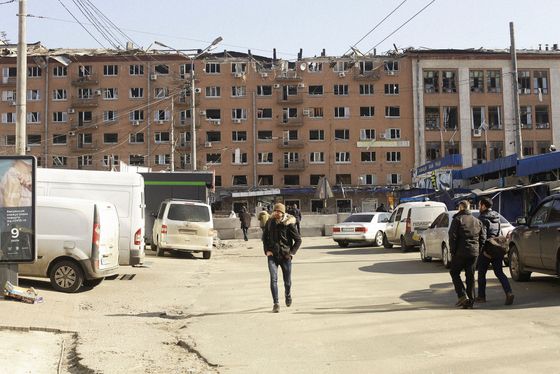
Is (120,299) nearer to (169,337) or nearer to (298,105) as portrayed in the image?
(169,337)

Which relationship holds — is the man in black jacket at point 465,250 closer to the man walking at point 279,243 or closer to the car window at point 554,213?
the car window at point 554,213


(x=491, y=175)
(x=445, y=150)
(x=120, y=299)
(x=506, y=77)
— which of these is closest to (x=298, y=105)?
(x=445, y=150)

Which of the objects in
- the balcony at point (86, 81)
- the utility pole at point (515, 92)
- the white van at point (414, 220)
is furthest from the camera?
the balcony at point (86, 81)

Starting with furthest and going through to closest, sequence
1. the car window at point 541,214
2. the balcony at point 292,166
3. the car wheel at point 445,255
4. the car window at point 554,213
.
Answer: the balcony at point 292,166, the car wheel at point 445,255, the car window at point 541,214, the car window at point 554,213

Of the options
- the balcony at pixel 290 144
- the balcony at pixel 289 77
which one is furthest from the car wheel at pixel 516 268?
the balcony at pixel 289 77

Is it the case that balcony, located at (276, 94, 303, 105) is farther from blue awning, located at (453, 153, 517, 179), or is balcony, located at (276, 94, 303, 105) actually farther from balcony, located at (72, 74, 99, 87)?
blue awning, located at (453, 153, 517, 179)

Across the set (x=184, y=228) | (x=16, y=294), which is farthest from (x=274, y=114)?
(x=16, y=294)

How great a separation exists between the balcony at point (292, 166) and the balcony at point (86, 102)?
943 inches

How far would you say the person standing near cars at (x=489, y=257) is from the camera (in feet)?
34.9

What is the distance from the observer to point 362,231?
28.5m

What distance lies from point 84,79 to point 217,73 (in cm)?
1629

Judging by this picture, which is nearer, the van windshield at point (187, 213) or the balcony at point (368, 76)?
the van windshield at point (187, 213)

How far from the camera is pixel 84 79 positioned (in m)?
80.5

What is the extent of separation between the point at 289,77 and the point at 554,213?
233 feet
